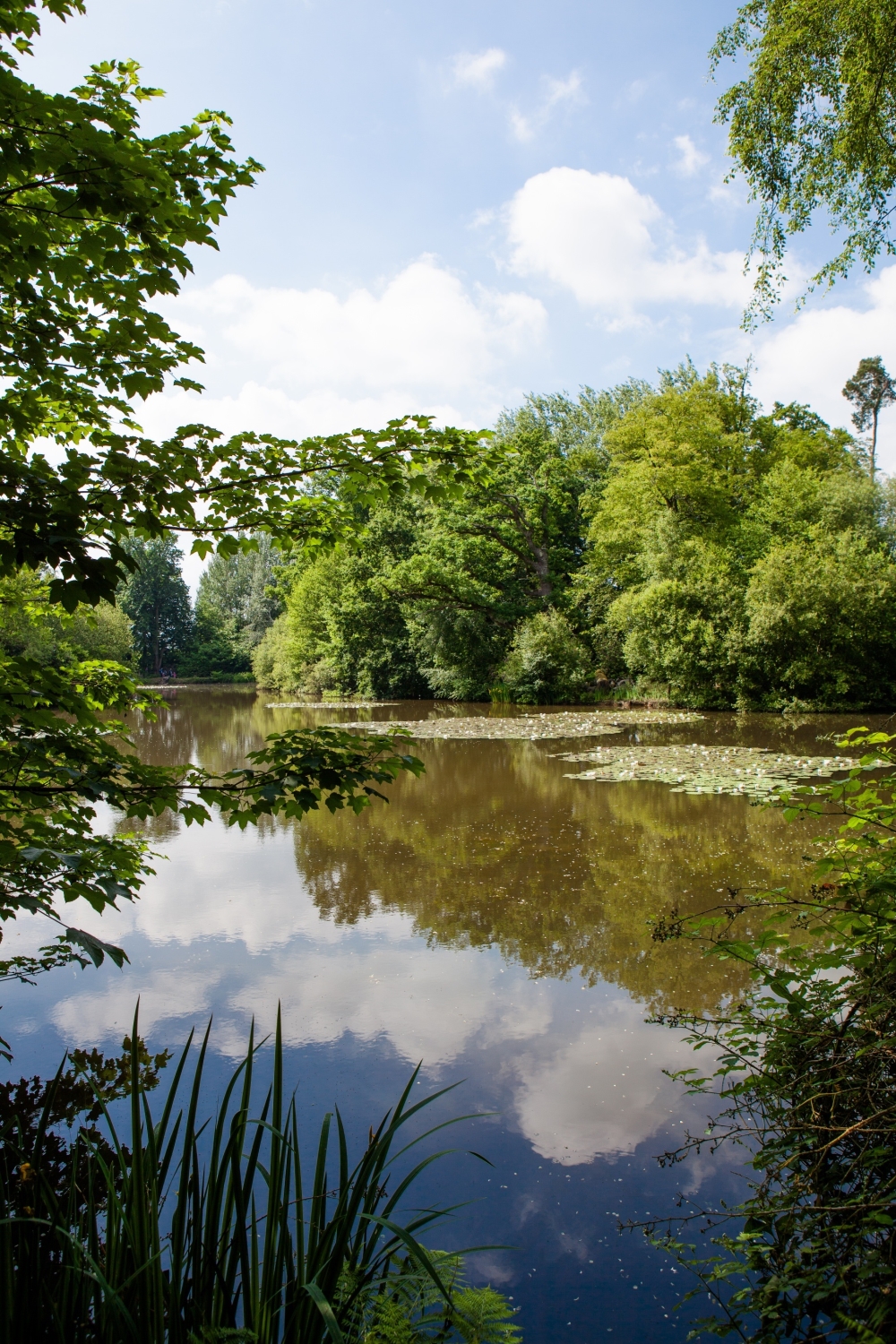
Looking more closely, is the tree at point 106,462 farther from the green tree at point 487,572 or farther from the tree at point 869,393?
the tree at point 869,393

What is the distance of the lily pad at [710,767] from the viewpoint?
37.0 ft

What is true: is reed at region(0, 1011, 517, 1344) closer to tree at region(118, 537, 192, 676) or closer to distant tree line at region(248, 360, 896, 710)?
distant tree line at region(248, 360, 896, 710)

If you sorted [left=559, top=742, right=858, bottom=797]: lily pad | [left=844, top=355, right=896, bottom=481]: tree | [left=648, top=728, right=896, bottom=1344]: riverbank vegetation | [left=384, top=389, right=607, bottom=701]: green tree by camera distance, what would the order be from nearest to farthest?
[left=648, top=728, right=896, bottom=1344]: riverbank vegetation < [left=559, top=742, right=858, bottom=797]: lily pad < [left=384, top=389, right=607, bottom=701]: green tree < [left=844, top=355, right=896, bottom=481]: tree

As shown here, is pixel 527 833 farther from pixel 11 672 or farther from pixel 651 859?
pixel 11 672

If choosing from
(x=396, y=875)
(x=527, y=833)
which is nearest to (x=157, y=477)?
(x=396, y=875)

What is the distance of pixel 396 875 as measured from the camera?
8.00m

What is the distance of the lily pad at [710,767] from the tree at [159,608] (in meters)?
46.9

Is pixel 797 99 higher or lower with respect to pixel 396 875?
higher

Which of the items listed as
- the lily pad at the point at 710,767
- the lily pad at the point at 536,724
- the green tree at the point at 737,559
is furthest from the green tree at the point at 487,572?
the lily pad at the point at 710,767

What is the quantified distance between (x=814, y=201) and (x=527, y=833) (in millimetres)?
6669

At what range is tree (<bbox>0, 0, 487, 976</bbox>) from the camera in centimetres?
215

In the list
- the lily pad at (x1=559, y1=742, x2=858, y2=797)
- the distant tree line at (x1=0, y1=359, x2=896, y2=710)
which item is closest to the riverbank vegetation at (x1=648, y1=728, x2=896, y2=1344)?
the lily pad at (x1=559, y1=742, x2=858, y2=797)

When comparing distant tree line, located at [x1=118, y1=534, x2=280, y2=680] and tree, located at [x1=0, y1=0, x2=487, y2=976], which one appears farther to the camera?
distant tree line, located at [x1=118, y1=534, x2=280, y2=680]

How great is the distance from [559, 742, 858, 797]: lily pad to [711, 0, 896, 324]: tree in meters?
6.19
